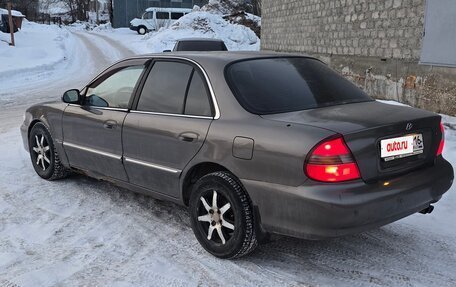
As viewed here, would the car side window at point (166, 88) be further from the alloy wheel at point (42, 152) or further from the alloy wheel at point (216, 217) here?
the alloy wheel at point (42, 152)

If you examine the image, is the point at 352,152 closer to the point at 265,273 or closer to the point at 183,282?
the point at 265,273

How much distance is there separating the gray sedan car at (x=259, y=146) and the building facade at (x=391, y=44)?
17.4 ft

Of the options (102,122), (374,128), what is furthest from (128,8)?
(374,128)

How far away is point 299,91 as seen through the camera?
377 cm

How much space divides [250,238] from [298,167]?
0.66 metres

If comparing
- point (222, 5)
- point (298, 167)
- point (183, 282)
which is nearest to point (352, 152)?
point (298, 167)

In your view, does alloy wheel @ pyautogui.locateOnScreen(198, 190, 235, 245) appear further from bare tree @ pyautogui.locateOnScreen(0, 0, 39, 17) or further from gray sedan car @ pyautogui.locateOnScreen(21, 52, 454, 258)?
bare tree @ pyautogui.locateOnScreen(0, 0, 39, 17)

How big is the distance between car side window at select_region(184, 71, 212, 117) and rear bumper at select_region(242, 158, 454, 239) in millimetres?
722

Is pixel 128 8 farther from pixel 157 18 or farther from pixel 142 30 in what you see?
pixel 157 18

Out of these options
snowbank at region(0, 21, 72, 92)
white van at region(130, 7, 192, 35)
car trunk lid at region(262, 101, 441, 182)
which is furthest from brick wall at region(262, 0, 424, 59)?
white van at region(130, 7, 192, 35)

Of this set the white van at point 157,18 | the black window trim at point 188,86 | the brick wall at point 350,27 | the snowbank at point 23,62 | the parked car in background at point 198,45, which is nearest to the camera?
the black window trim at point 188,86

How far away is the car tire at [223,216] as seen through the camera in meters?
3.36

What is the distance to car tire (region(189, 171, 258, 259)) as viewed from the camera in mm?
3363

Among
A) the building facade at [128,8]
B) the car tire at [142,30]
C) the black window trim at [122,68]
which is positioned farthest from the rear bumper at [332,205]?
the building facade at [128,8]
